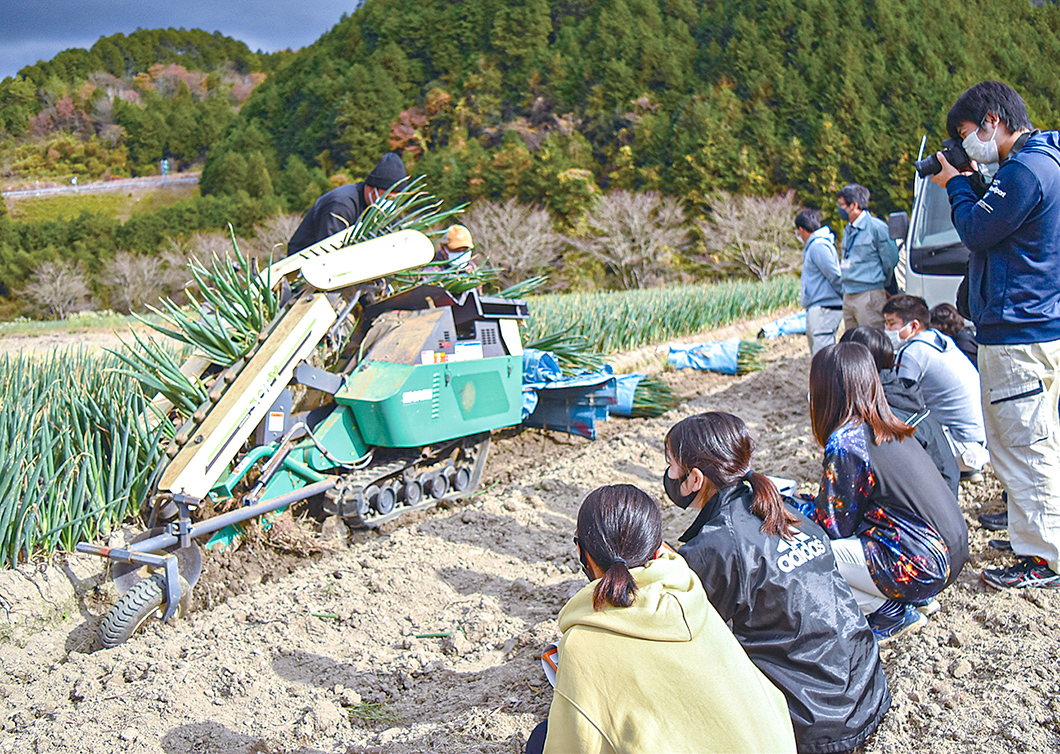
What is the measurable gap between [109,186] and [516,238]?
36.8 metres

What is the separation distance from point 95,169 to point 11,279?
28901 millimetres

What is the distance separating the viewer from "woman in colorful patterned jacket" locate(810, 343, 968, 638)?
→ 9.07ft

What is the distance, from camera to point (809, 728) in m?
2.17

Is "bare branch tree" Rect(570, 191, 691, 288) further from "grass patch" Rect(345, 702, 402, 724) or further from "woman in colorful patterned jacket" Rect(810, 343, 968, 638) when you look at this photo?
"grass patch" Rect(345, 702, 402, 724)

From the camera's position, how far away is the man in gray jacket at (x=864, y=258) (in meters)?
6.09

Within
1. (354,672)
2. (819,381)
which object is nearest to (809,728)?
(819,381)

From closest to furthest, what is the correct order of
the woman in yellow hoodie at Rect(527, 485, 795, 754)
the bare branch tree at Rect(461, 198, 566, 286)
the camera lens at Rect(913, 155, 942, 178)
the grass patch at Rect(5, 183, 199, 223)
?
the woman in yellow hoodie at Rect(527, 485, 795, 754), the camera lens at Rect(913, 155, 942, 178), the bare branch tree at Rect(461, 198, 566, 286), the grass patch at Rect(5, 183, 199, 223)

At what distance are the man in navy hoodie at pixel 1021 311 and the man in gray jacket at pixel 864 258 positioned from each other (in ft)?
9.30

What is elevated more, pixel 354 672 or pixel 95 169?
pixel 95 169

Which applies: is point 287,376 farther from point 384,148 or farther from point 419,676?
point 384,148

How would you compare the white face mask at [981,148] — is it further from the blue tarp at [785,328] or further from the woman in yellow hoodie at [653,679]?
the blue tarp at [785,328]

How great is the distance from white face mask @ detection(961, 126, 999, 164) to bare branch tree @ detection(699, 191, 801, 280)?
2559 centimetres

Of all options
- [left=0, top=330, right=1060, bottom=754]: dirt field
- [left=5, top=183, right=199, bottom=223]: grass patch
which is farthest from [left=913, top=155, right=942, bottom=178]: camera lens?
[left=5, top=183, right=199, bottom=223]: grass patch

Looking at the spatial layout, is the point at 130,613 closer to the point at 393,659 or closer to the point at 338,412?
the point at 393,659
